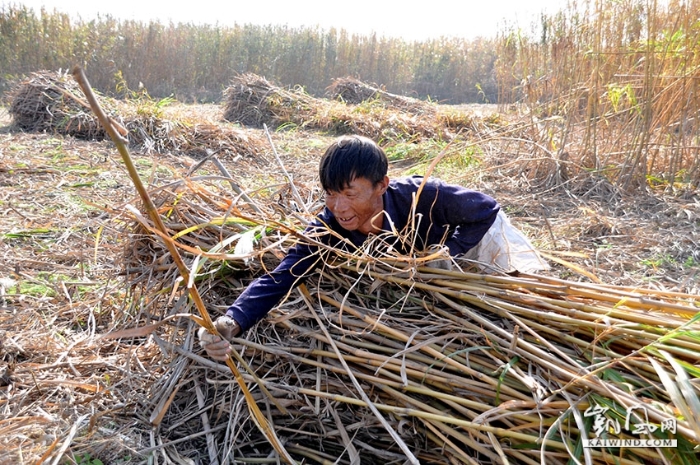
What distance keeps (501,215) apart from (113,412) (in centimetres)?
160

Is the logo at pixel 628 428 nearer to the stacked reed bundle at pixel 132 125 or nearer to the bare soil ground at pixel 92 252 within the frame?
the bare soil ground at pixel 92 252

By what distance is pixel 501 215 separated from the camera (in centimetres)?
205

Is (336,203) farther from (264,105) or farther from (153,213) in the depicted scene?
(264,105)

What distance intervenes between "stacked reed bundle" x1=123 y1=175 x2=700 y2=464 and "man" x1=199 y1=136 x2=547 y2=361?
10 centimetres

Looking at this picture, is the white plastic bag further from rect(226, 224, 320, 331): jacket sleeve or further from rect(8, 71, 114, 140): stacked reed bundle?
rect(8, 71, 114, 140): stacked reed bundle

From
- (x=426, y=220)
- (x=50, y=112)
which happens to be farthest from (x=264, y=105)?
(x=426, y=220)

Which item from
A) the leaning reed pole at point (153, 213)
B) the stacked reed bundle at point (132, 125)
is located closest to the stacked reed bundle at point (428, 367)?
the leaning reed pole at point (153, 213)

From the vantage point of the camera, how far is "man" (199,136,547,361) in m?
1.58

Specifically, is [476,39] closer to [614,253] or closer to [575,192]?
[575,192]

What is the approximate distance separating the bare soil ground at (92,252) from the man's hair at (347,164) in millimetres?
577

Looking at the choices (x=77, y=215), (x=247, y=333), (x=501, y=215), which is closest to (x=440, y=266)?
(x=501, y=215)

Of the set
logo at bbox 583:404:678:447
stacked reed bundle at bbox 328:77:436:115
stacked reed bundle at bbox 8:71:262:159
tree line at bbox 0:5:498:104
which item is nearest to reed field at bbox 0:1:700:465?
logo at bbox 583:404:678:447

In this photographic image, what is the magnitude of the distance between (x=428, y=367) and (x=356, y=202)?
1.92 feet

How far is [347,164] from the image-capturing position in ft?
5.31
